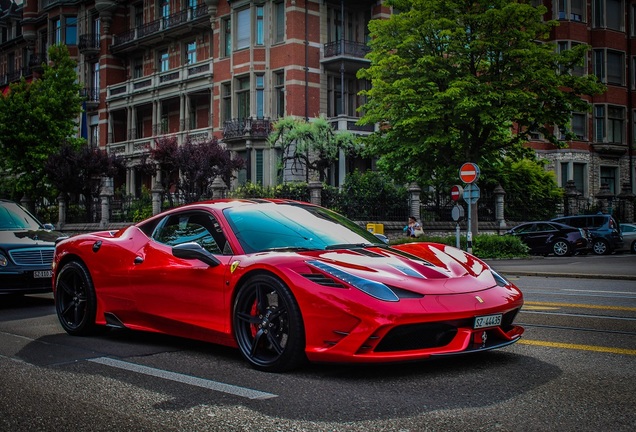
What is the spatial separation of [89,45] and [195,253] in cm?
4924

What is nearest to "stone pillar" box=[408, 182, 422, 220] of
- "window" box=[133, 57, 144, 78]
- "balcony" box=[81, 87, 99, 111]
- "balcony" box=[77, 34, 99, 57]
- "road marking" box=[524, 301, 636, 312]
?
"road marking" box=[524, 301, 636, 312]

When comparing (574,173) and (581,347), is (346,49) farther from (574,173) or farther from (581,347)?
(581,347)

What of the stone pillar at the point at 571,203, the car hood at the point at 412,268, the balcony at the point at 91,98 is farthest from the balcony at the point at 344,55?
the car hood at the point at 412,268

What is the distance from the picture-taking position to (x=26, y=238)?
444 inches

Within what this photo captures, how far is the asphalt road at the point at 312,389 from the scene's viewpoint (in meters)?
4.14

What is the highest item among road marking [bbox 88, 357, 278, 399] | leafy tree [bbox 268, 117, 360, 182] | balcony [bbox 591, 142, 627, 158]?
balcony [bbox 591, 142, 627, 158]

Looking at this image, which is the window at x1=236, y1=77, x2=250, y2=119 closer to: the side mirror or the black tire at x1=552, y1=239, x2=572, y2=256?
the black tire at x1=552, y1=239, x2=572, y2=256

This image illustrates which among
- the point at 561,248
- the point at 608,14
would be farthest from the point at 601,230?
the point at 608,14

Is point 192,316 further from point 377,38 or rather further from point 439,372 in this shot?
point 377,38

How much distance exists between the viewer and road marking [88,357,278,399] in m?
4.82

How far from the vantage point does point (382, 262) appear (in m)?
5.72

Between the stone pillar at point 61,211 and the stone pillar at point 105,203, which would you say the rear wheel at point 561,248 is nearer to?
the stone pillar at point 105,203

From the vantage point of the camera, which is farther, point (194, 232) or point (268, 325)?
point (194, 232)

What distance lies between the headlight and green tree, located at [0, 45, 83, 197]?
1475 inches
